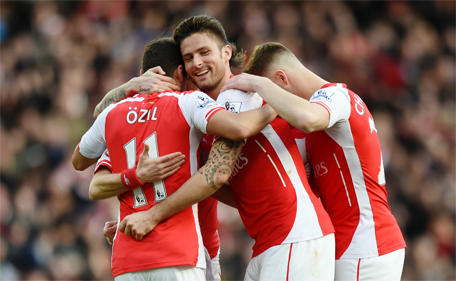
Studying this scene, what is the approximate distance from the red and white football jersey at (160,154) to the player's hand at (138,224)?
53mm

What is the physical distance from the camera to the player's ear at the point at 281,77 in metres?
4.33

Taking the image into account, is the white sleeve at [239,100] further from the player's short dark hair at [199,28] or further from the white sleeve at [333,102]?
the player's short dark hair at [199,28]

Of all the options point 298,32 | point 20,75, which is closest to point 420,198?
point 298,32

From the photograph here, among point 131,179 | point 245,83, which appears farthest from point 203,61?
point 131,179

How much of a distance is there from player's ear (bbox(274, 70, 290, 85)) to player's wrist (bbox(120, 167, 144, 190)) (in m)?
1.44

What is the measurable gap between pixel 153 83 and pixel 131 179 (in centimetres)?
82

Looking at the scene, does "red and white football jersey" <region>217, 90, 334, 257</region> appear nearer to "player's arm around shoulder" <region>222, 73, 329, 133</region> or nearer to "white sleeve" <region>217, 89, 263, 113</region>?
"white sleeve" <region>217, 89, 263, 113</region>

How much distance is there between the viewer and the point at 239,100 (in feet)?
12.9

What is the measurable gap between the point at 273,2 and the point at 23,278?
340 inches

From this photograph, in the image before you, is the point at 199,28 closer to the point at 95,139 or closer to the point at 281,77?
the point at 281,77

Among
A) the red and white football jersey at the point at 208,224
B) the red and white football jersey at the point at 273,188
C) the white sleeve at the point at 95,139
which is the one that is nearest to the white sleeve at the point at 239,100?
the red and white football jersey at the point at 273,188

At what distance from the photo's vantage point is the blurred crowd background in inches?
366

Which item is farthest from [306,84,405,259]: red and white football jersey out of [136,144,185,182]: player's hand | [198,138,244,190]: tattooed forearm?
[136,144,185,182]: player's hand

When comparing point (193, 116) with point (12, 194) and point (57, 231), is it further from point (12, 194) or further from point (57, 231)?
point (12, 194)
